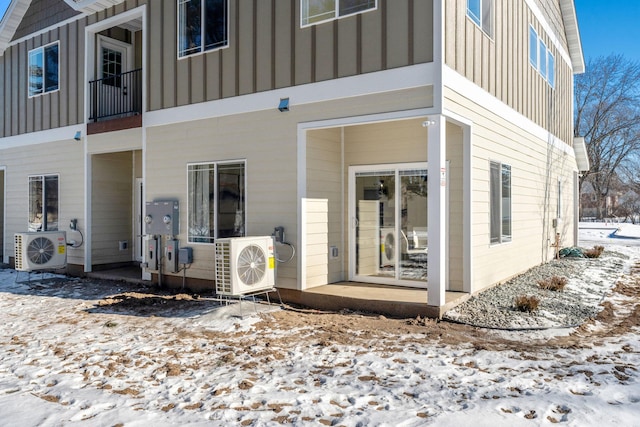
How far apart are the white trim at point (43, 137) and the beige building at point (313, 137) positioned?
5 cm

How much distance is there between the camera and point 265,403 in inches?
152

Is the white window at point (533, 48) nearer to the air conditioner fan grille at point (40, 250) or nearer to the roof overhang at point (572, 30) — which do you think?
the roof overhang at point (572, 30)

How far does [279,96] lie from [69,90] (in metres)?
6.08

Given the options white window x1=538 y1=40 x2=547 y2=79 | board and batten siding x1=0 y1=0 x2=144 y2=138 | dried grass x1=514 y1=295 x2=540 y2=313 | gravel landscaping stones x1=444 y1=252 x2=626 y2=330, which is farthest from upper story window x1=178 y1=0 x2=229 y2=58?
white window x1=538 y1=40 x2=547 y2=79

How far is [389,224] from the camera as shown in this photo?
27.0 feet

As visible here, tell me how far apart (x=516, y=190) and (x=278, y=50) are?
5.19m

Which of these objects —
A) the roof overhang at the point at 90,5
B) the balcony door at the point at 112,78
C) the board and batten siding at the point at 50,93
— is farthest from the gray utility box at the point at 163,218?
the roof overhang at the point at 90,5

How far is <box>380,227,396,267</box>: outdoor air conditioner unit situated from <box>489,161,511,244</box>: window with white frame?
1636mm

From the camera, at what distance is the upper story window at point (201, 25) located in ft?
27.5

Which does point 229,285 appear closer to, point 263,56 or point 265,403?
point 265,403

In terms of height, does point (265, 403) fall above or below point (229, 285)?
below

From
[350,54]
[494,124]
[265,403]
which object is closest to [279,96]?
[350,54]

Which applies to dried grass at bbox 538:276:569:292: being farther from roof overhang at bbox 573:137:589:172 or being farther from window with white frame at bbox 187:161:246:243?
roof overhang at bbox 573:137:589:172

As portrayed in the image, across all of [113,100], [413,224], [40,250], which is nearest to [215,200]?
[413,224]
